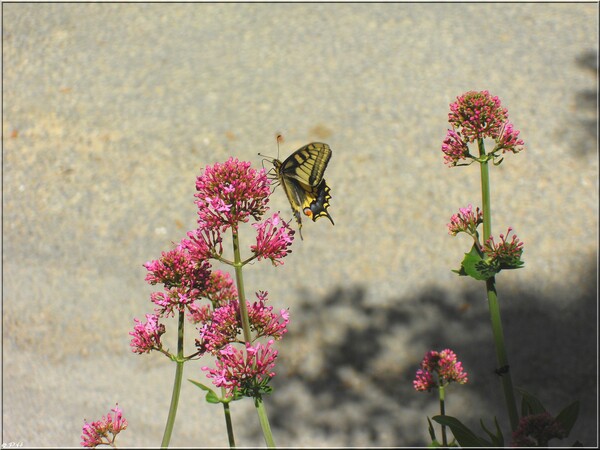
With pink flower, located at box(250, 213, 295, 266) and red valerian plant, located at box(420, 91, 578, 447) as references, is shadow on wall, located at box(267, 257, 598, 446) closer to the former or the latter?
red valerian plant, located at box(420, 91, 578, 447)

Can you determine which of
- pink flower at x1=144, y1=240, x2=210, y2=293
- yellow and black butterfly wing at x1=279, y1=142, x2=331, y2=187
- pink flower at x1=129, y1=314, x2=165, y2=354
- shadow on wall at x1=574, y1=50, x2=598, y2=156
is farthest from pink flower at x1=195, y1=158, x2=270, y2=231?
shadow on wall at x1=574, y1=50, x2=598, y2=156

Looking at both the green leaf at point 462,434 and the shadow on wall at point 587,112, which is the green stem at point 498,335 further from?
the shadow on wall at point 587,112

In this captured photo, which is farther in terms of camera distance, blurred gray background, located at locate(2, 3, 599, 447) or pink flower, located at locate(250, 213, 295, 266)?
blurred gray background, located at locate(2, 3, 599, 447)

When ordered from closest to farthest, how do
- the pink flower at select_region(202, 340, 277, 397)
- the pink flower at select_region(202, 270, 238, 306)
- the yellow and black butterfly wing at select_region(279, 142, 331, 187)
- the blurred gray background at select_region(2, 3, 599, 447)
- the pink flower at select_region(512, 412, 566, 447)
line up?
the pink flower at select_region(512, 412, 566, 447), the pink flower at select_region(202, 340, 277, 397), the pink flower at select_region(202, 270, 238, 306), the yellow and black butterfly wing at select_region(279, 142, 331, 187), the blurred gray background at select_region(2, 3, 599, 447)

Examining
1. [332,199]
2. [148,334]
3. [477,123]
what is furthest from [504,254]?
[332,199]

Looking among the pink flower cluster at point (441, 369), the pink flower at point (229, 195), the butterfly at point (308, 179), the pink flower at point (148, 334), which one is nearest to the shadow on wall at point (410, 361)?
the butterfly at point (308, 179)

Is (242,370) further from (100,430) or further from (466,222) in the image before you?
(466,222)

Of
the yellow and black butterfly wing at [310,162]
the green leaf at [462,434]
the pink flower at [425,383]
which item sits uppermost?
the yellow and black butterfly wing at [310,162]
